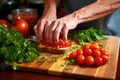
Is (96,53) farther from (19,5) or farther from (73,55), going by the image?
(19,5)

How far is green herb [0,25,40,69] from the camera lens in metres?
1.02

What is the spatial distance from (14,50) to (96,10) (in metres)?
0.44

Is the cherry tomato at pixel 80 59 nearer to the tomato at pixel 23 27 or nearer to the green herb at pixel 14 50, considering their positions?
the green herb at pixel 14 50

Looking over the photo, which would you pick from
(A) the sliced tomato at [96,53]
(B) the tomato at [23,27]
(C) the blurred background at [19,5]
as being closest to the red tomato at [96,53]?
(A) the sliced tomato at [96,53]

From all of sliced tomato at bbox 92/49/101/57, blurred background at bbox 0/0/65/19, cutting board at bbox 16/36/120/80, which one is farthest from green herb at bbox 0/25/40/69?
blurred background at bbox 0/0/65/19

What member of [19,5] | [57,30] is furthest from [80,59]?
[19,5]

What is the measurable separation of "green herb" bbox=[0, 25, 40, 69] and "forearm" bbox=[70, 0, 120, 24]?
28 cm

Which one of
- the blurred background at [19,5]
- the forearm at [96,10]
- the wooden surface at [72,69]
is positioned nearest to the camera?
the wooden surface at [72,69]

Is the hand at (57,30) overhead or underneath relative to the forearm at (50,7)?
underneath

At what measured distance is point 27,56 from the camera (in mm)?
1048

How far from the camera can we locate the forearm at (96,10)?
3.99 ft

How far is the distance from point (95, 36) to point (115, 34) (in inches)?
6.3

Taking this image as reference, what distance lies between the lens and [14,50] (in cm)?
103

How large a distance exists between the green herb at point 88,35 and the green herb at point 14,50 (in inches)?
10.5
